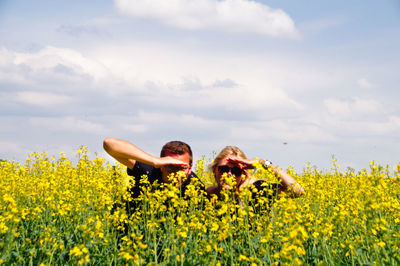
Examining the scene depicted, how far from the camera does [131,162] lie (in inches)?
206

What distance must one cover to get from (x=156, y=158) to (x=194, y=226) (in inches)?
34.6

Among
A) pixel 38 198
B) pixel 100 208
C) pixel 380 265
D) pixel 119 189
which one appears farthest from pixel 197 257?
pixel 38 198

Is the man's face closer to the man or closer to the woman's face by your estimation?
the man

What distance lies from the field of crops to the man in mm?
202

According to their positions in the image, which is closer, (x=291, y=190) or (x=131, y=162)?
(x=291, y=190)

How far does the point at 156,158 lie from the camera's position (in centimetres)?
421

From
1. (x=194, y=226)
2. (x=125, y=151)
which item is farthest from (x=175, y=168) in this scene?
(x=194, y=226)

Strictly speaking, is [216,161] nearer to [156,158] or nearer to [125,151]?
[156,158]

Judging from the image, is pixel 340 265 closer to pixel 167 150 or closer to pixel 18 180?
pixel 167 150

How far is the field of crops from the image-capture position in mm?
3287

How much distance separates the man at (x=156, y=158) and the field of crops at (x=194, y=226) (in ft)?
0.66

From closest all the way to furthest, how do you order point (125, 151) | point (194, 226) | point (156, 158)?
1. point (194, 226)
2. point (156, 158)
3. point (125, 151)

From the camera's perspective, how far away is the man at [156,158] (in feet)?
14.0

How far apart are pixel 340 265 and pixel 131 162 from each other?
2.69m
